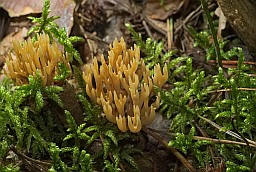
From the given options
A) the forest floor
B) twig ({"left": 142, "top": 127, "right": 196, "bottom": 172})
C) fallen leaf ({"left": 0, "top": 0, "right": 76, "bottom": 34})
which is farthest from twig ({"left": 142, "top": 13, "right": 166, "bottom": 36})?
twig ({"left": 142, "top": 127, "right": 196, "bottom": 172})

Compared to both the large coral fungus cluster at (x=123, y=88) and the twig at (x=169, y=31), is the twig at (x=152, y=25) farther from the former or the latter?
the large coral fungus cluster at (x=123, y=88)

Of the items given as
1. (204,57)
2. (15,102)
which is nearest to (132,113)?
(15,102)

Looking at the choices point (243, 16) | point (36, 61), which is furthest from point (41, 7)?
point (243, 16)

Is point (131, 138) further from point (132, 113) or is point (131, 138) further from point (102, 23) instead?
point (102, 23)

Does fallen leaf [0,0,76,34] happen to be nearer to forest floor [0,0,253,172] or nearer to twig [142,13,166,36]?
forest floor [0,0,253,172]

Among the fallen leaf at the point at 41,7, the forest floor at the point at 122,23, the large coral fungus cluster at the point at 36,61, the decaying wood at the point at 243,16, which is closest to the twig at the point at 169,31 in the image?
the forest floor at the point at 122,23

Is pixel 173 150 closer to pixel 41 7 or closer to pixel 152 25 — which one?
pixel 152 25

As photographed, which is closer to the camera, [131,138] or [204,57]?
[131,138]
